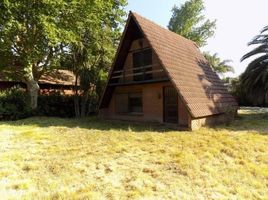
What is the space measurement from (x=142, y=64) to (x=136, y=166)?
422 inches

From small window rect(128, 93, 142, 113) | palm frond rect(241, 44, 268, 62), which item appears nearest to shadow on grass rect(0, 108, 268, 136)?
small window rect(128, 93, 142, 113)

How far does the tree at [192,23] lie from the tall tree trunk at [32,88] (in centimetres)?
2654

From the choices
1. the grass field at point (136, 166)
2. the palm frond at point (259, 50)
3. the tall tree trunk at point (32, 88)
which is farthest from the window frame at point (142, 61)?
the palm frond at point (259, 50)

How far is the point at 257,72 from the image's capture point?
755 inches

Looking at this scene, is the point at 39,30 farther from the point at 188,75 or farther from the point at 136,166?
the point at 136,166

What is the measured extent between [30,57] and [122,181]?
13794mm

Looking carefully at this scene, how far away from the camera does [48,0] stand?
1541 centimetres

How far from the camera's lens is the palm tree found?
1902 cm

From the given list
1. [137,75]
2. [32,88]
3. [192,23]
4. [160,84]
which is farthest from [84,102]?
[192,23]

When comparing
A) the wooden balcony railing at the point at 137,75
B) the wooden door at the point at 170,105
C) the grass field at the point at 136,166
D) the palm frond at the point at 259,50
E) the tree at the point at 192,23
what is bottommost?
the grass field at the point at 136,166

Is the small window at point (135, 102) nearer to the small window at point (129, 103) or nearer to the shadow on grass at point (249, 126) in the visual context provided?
the small window at point (129, 103)

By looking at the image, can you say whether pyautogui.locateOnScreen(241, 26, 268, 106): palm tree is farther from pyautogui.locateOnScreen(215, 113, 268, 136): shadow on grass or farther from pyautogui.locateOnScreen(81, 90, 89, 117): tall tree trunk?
pyautogui.locateOnScreen(81, 90, 89, 117): tall tree trunk

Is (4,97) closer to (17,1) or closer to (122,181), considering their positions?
(17,1)

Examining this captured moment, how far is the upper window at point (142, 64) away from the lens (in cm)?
1620
